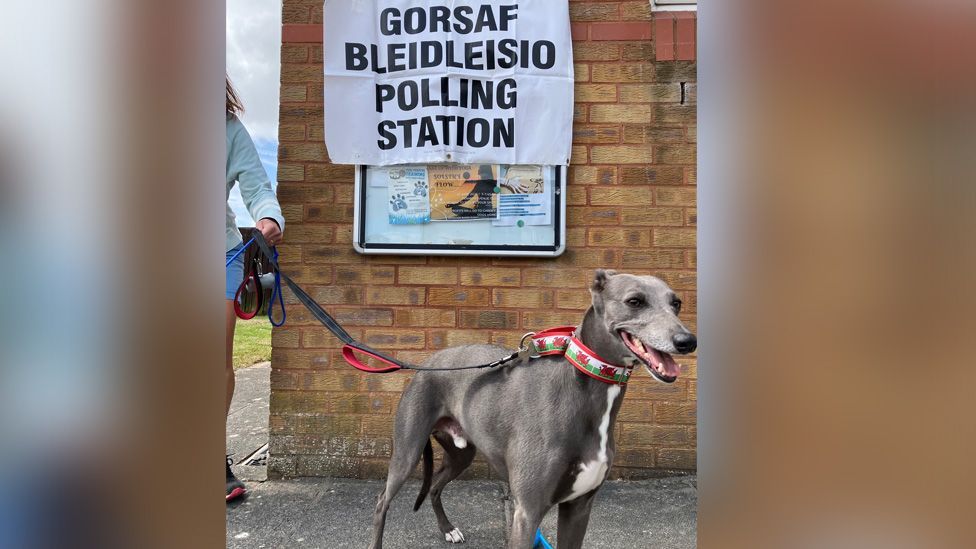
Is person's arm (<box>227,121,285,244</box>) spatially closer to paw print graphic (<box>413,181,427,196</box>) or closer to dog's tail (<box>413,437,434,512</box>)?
paw print graphic (<box>413,181,427,196</box>)

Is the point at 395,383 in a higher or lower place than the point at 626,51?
lower

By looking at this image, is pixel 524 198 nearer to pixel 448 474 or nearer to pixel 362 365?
pixel 362 365

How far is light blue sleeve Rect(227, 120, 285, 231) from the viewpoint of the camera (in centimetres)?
290

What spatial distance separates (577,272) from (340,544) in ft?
6.56

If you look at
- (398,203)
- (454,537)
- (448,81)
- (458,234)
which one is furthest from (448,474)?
(448,81)

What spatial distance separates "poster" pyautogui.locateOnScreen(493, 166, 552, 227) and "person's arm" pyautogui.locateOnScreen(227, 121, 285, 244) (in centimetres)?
137

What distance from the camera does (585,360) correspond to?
2.18 m

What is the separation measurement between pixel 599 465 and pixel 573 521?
352 millimetres
